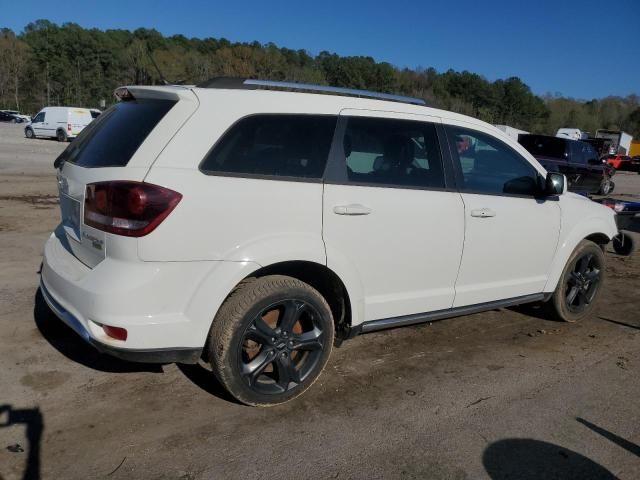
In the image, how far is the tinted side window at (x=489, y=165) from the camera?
3.99m

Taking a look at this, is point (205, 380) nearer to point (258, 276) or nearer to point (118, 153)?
point (258, 276)

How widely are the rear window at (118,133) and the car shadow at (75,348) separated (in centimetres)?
133

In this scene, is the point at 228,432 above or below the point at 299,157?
below

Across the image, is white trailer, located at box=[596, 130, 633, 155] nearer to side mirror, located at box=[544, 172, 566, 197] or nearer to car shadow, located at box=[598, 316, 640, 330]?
car shadow, located at box=[598, 316, 640, 330]

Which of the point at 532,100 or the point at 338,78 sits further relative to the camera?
the point at 532,100

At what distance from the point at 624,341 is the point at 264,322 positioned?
3.41 metres

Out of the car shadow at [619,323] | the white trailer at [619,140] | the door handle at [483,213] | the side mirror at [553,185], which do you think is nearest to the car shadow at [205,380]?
the door handle at [483,213]

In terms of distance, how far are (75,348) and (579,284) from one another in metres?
4.39

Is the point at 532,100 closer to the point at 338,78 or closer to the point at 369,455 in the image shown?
the point at 338,78

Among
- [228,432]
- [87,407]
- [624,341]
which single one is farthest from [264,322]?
[624,341]

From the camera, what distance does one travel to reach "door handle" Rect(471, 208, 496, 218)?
3.91 m

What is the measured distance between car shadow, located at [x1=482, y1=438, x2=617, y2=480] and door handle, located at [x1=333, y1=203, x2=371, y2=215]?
1517 millimetres

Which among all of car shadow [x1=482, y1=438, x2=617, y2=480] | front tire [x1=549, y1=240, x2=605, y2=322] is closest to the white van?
front tire [x1=549, y1=240, x2=605, y2=322]

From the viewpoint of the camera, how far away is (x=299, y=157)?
3236mm
